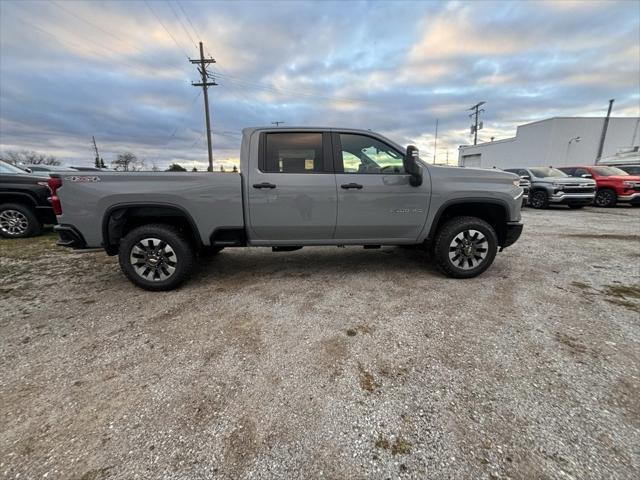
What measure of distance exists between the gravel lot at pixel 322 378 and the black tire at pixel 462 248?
0.19 m

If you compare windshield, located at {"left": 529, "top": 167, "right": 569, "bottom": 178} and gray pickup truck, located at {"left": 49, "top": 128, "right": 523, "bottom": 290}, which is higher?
windshield, located at {"left": 529, "top": 167, "right": 569, "bottom": 178}

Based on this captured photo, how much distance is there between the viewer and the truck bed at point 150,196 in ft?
10.4

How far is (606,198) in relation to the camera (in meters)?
12.0

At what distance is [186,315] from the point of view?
296 centimetres

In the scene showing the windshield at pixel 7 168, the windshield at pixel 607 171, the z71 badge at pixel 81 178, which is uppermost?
the windshield at pixel 607 171

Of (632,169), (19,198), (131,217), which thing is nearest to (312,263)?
(131,217)

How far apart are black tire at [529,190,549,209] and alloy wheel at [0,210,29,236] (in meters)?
16.0

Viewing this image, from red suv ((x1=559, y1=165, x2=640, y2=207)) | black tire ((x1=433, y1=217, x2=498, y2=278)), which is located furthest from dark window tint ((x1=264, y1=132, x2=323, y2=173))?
red suv ((x1=559, y1=165, x2=640, y2=207))

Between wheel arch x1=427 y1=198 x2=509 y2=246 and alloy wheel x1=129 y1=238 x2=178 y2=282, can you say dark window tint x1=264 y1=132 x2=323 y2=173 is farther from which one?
wheel arch x1=427 y1=198 x2=509 y2=246

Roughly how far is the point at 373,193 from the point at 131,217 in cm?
287

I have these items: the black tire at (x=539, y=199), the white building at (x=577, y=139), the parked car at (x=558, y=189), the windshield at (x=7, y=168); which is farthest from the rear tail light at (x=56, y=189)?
the white building at (x=577, y=139)

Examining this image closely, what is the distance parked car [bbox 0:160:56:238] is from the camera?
578 cm

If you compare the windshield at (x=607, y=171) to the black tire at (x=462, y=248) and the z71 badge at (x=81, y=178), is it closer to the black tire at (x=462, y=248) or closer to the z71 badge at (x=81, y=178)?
the black tire at (x=462, y=248)

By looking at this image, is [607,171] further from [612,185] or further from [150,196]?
[150,196]
